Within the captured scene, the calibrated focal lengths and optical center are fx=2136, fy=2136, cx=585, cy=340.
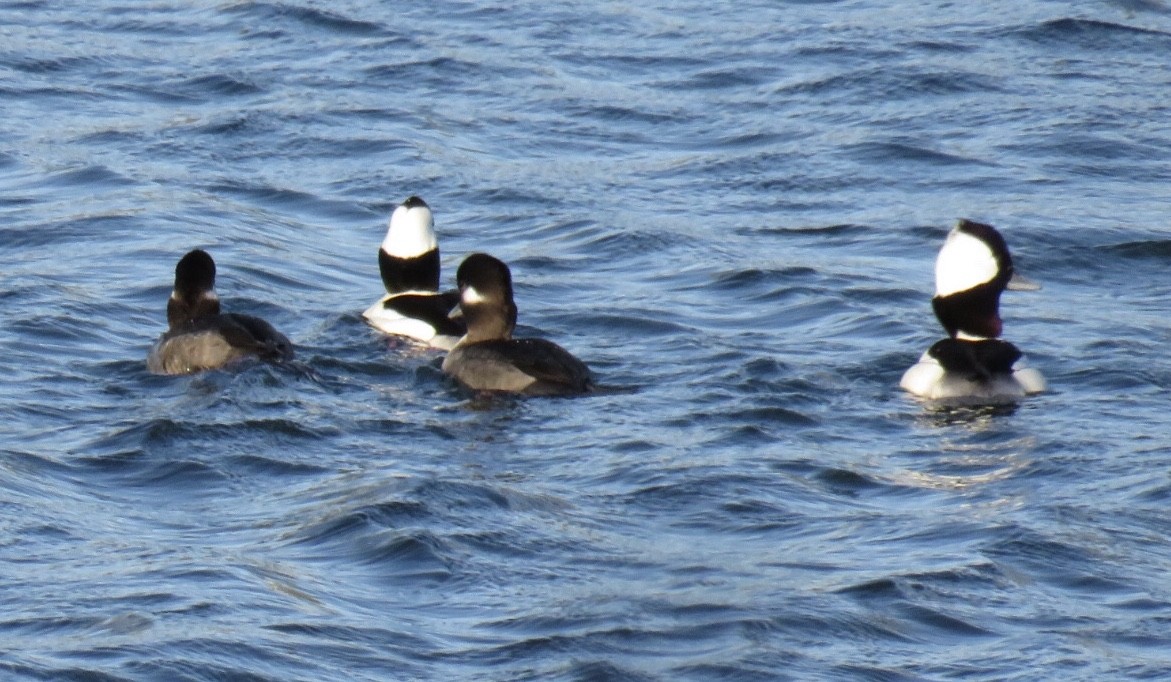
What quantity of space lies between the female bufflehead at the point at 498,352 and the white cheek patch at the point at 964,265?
2.00 m

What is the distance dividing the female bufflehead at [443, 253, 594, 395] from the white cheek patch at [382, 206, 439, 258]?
40.7 inches

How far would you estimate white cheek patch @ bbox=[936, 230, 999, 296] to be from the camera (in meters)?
11.2

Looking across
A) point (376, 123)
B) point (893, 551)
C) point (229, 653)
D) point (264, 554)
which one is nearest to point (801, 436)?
point (893, 551)

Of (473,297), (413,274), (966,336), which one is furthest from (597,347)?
(966,336)

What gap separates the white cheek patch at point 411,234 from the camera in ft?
41.0

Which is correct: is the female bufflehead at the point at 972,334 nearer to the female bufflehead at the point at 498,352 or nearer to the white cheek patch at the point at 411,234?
the female bufflehead at the point at 498,352

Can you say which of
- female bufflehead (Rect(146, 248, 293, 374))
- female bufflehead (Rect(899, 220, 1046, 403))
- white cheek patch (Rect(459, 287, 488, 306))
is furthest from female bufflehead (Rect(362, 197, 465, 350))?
female bufflehead (Rect(899, 220, 1046, 403))

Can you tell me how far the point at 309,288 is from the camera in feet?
43.3

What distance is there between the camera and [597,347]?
1185cm

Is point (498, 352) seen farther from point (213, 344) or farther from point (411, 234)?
point (411, 234)

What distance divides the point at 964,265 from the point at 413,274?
10.8ft

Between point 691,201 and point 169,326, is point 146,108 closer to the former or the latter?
point 691,201

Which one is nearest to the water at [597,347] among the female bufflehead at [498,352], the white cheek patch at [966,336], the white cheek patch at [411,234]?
the female bufflehead at [498,352]

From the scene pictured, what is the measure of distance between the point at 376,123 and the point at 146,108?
1.94 m
